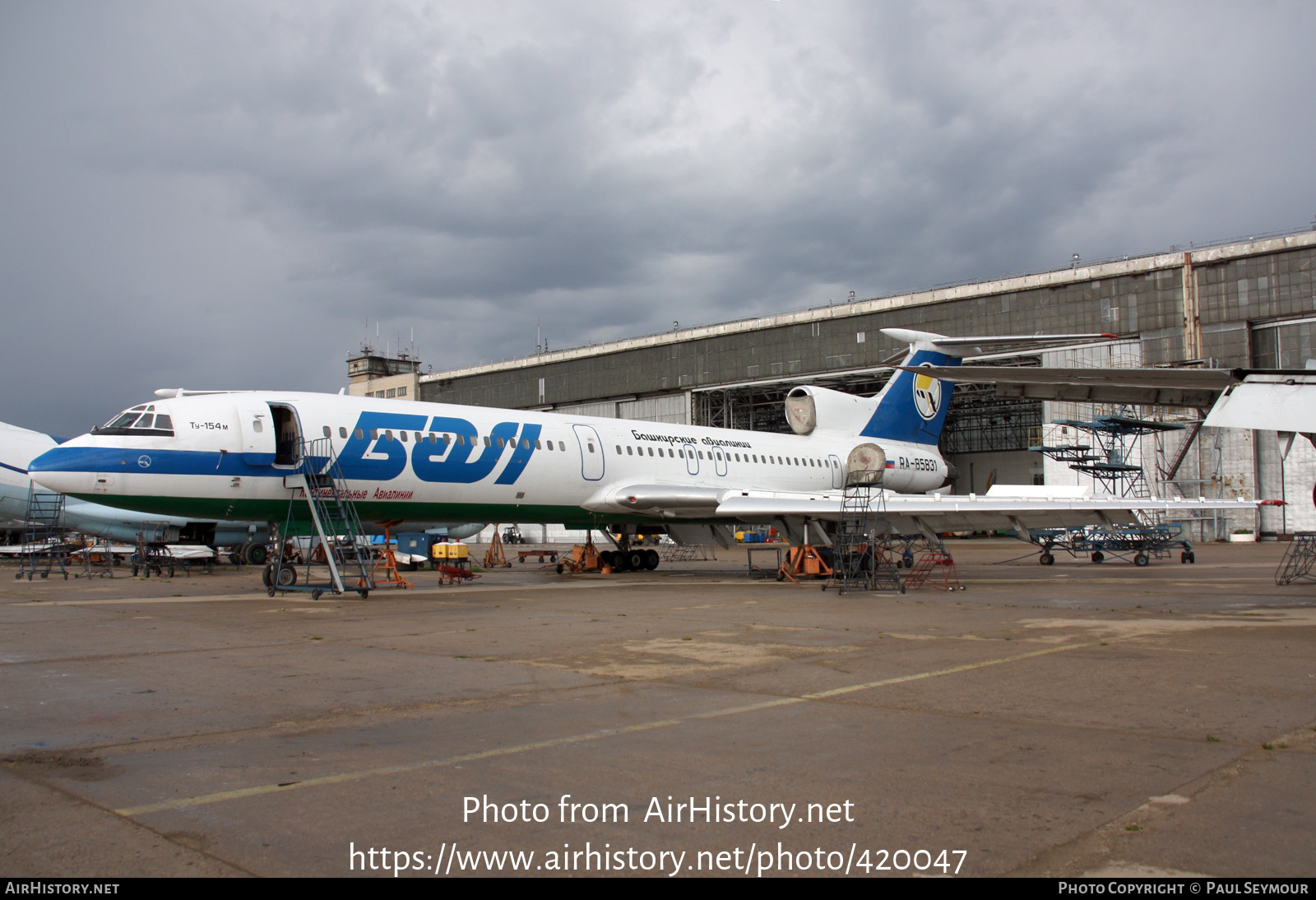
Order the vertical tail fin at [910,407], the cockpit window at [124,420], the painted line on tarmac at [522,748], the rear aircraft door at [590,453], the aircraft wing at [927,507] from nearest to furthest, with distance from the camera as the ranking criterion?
the painted line on tarmac at [522,748] → the cockpit window at [124,420] → the aircraft wing at [927,507] → the rear aircraft door at [590,453] → the vertical tail fin at [910,407]

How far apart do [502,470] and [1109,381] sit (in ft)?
42.4

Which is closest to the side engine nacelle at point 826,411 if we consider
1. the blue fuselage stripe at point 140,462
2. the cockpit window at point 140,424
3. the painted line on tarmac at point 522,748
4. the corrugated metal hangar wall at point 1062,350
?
the corrugated metal hangar wall at point 1062,350

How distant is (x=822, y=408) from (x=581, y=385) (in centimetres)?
3210

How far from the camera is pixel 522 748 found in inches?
195

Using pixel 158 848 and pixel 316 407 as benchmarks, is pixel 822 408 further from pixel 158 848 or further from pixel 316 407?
pixel 158 848

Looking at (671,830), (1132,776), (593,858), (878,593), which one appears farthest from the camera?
(878,593)

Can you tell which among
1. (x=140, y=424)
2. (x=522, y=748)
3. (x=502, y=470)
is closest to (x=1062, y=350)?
(x=502, y=470)

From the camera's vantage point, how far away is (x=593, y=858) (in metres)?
3.37

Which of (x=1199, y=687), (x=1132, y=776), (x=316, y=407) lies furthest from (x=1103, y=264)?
(x=1132, y=776)

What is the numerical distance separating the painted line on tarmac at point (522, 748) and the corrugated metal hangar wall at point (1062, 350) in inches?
1524

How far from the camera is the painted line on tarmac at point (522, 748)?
13.1ft

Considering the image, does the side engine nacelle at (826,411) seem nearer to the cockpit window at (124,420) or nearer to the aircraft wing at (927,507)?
the aircraft wing at (927,507)

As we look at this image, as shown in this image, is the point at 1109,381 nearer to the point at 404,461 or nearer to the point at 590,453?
the point at 404,461

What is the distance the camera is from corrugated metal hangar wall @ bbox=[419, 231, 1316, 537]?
131 ft
